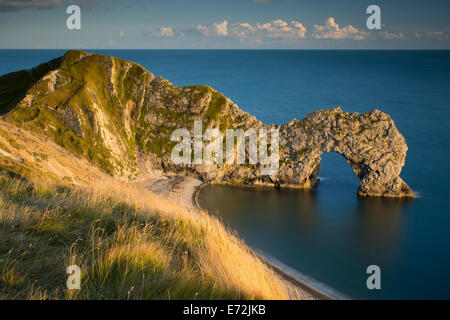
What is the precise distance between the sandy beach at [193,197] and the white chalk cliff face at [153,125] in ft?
5.71

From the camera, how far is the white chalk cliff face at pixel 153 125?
43.3 meters

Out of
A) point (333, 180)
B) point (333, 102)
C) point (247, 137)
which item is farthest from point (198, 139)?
point (333, 102)

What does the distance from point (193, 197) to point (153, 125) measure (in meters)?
14.5

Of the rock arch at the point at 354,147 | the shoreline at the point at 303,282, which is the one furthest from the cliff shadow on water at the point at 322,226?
the rock arch at the point at 354,147

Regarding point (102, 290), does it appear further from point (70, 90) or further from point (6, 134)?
point (70, 90)

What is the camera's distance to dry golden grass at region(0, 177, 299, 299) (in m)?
4.35

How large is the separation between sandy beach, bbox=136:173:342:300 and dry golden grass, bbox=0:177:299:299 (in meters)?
19.7

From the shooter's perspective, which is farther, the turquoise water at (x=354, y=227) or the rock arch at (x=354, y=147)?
the rock arch at (x=354, y=147)

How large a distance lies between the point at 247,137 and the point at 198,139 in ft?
23.9

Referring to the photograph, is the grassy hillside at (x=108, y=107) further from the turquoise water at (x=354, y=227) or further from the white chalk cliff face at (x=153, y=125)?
the turquoise water at (x=354, y=227)

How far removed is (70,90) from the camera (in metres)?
46.5

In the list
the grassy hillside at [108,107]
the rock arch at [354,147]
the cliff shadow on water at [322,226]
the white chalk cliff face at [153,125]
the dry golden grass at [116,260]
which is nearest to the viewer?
the dry golden grass at [116,260]

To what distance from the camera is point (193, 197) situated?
4338 cm

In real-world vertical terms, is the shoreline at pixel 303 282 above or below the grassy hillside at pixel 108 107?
below
